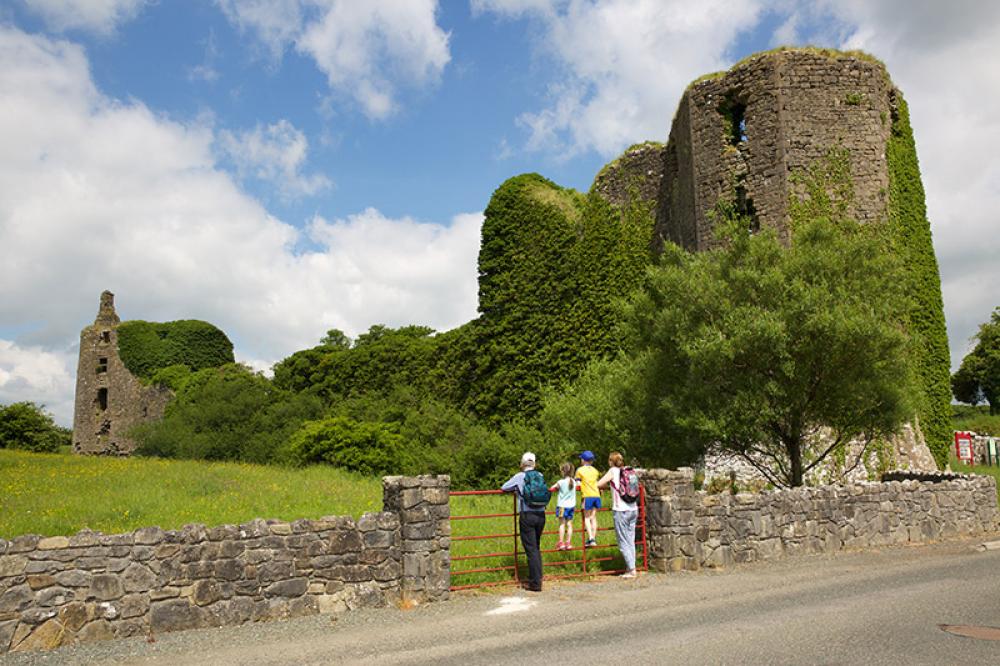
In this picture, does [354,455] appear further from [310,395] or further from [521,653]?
[521,653]

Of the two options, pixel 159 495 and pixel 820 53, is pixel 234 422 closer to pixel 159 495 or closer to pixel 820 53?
pixel 159 495

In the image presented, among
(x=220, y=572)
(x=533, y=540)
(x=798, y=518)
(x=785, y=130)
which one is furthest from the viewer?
(x=785, y=130)

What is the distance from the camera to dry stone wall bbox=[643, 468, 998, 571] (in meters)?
12.4

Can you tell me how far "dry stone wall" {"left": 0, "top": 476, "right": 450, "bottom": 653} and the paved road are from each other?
0.89 ft

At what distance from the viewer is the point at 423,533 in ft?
33.1

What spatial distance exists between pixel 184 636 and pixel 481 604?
11.9 feet

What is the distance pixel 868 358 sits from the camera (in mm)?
15438

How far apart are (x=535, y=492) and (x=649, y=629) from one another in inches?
108

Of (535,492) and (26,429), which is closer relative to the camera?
(535,492)

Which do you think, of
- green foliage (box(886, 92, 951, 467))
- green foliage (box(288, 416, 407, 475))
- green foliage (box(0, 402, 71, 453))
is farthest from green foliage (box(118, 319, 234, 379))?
green foliage (box(886, 92, 951, 467))

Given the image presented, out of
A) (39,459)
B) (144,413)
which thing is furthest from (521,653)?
(144,413)

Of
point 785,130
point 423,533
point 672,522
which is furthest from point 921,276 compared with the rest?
point 423,533

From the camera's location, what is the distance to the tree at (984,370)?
5828 centimetres

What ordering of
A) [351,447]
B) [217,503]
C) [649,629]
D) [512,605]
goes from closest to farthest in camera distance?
[649,629] < [512,605] < [217,503] < [351,447]
